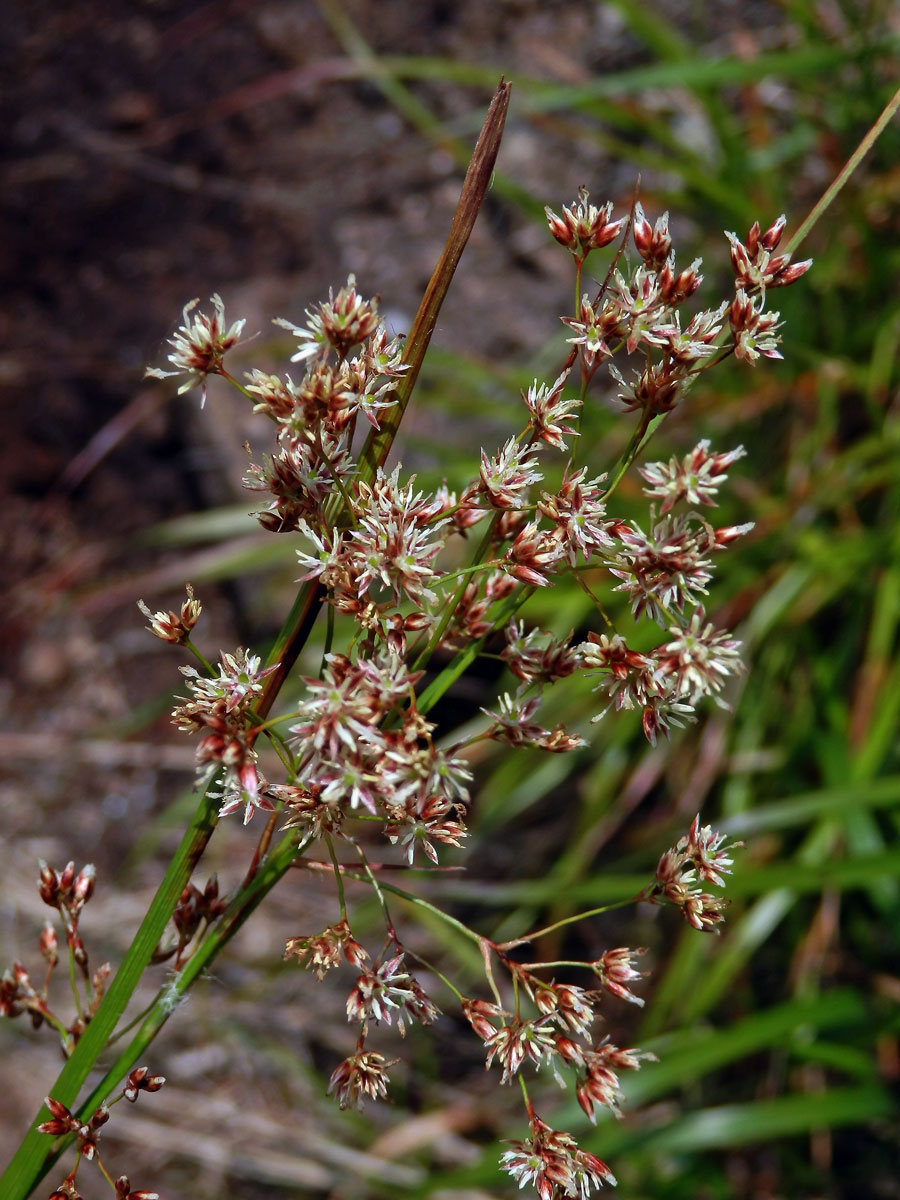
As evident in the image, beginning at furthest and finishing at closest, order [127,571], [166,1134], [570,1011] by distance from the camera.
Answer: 1. [127,571]
2. [166,1134]
3. [570,1011]

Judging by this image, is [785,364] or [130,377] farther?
[130,377]

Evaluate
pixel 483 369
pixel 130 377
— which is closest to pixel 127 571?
pixel 130 377

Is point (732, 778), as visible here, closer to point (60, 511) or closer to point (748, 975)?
point (748, 975)

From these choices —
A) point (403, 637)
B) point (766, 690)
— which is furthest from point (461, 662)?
point (766, 690)

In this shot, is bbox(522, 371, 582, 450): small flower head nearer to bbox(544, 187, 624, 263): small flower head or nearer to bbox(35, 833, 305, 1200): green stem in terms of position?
bbox(544, 187, 624, 263): small flower head

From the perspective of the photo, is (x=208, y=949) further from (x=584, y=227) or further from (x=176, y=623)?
(x=584, y=227)
